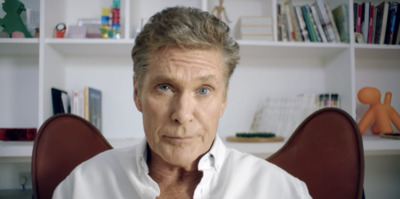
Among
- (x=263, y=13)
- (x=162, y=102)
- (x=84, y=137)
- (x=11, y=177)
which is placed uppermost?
(x=263, y=13)

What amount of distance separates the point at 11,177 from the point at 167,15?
1905mm

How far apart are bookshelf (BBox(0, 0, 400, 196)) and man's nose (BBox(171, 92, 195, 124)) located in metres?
1.08

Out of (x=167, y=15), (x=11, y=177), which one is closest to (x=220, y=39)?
(x=167, y=15)

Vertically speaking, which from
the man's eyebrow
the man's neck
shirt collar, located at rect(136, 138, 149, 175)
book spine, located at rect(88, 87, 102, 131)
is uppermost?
the man's eyebrow

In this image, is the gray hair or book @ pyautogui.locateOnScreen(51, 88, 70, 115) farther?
book @ pyautogui.locateOnScreen(51, 88, 70, 115)

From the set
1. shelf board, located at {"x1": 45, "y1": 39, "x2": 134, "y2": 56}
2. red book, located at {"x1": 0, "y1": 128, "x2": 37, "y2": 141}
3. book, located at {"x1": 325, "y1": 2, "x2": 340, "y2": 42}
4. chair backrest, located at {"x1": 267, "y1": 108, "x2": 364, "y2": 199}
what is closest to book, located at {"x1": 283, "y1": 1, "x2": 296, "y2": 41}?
book, located at {"x1": 325, "y1": 2, "x2": 340, "y2": 42}

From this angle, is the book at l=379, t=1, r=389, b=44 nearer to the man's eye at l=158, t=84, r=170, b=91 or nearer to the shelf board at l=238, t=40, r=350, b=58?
the shelf board at l=238, t=40, r=350, b=58

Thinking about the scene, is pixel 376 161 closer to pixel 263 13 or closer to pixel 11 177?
pixel 263 13

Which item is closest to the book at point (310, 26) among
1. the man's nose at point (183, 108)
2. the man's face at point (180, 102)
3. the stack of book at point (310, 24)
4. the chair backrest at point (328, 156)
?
the stack of book at point (310, 24)

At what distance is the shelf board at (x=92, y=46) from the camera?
171 cm

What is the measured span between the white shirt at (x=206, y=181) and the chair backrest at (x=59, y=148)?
0.52 ft

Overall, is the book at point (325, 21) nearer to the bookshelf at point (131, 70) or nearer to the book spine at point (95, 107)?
the bookshelf at point (131, 70)

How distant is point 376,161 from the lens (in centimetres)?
222

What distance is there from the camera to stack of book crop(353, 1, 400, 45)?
6.18 ft
